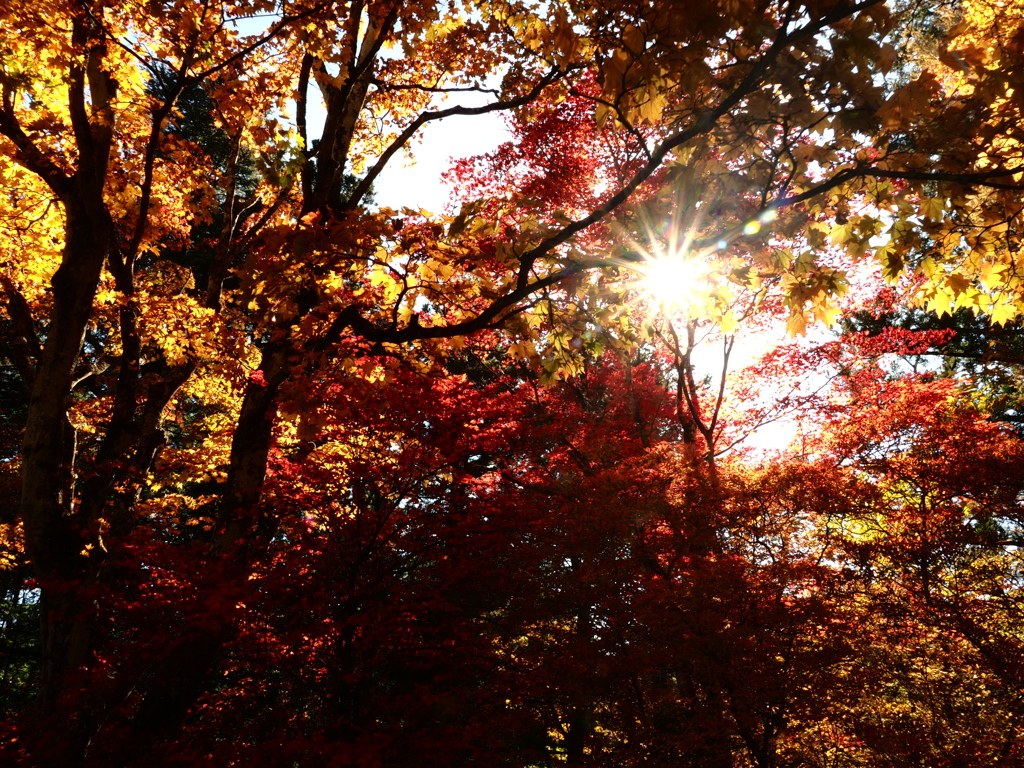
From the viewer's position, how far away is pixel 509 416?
7934mm

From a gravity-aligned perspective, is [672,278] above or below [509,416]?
below

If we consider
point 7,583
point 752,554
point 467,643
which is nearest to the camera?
point 752,554

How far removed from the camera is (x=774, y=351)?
9656mm

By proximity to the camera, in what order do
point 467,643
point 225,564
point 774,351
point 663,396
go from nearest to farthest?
point 225,564
point 467,643
point 774,351
point 663,396

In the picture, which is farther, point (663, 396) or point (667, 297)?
point (663, 396)

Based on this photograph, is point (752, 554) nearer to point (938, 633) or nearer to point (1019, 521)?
point (938, 633)

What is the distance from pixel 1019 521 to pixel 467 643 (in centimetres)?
583

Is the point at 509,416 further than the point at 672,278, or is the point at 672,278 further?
the point at 509,416

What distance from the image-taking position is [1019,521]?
5.66 metres

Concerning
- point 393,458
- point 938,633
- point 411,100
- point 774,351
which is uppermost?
point 411,100

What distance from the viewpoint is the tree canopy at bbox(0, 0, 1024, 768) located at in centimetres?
260

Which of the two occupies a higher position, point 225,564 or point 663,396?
point 663,396

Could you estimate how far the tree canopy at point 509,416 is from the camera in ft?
8.54

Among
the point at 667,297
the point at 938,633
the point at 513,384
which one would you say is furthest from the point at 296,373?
the point at 513,384
